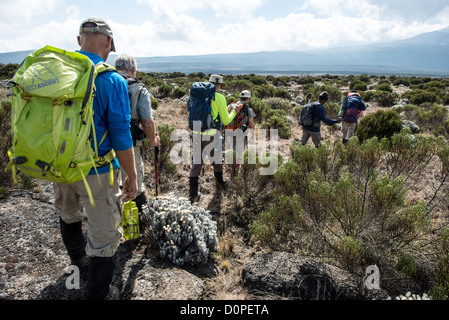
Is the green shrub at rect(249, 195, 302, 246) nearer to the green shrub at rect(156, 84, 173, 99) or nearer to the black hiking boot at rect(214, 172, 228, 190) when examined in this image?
the black hiking boot at rect(214, 172, 228, 190)

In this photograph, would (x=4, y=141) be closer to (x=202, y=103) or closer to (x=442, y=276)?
(x=202, y=103)

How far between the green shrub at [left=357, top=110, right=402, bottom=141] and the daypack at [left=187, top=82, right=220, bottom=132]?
5261 mm

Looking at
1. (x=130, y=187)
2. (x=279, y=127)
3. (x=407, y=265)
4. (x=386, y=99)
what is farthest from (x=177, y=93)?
(x=407, y=265)

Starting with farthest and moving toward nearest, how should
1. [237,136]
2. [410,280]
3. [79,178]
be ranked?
[237,136] < [410,280] < [79,178]

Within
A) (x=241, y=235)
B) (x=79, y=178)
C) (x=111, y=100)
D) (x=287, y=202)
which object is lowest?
(x=241, y=235)

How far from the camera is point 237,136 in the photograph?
17.5 ft

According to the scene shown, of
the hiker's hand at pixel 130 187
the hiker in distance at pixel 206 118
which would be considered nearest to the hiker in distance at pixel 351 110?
the hiker in distance at pixel 206 118

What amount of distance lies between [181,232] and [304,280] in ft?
4.43

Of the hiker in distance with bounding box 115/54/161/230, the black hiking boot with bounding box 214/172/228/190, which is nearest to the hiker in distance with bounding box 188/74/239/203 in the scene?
the black hiking boot with bounding box 214/172/228/190

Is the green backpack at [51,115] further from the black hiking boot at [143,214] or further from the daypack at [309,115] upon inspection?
the daypack at [309,115]

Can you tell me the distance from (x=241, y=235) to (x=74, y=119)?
272 cm
